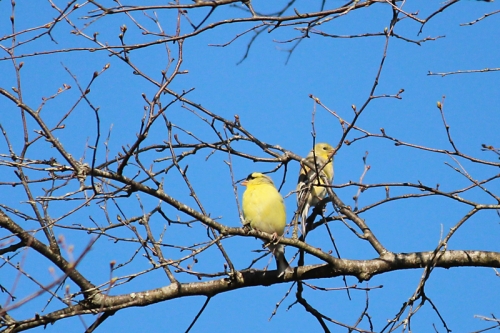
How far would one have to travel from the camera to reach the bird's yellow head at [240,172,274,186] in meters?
7.16

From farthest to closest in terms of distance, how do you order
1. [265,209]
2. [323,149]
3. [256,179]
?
1. [323,149]
2. [256,179]
3. [265,209]

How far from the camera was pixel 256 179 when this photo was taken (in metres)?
7.21

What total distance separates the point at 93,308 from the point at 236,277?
113 centimetres

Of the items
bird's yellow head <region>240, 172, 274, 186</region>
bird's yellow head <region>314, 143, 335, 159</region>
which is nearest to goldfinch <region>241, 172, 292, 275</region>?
bird's yellow head <region>240, 172, 274, 186</region>

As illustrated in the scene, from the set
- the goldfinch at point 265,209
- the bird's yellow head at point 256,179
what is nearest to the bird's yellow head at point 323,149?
the bird's yellow head at point 256,179

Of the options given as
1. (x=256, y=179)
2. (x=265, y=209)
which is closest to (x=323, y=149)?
(x=256, y=179)

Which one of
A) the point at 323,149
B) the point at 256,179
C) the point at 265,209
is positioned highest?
the point at 323,149

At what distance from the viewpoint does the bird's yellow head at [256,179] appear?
23.5 feet

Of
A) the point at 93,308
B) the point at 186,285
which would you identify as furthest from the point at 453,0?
the point at 93,308

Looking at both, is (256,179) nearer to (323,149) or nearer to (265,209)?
(265,209)

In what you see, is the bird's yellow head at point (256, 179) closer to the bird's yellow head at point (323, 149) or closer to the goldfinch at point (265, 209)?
the goldfinch at point (265, 209)

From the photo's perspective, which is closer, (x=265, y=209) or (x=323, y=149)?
(x=265, y=209)

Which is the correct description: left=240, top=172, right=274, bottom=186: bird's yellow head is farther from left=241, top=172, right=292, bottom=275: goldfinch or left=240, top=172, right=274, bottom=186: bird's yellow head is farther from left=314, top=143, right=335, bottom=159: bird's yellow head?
left=314, top=143, right=335, bottom=159: bird's yellow head

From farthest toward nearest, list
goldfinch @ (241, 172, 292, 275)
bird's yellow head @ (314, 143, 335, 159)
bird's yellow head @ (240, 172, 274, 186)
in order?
bird's yellow head @ (314, 143, 335, 159) → bird's yellow head @ (240, 172, 274, 186) → goldfinch @ (241, 172, 292, 275)
